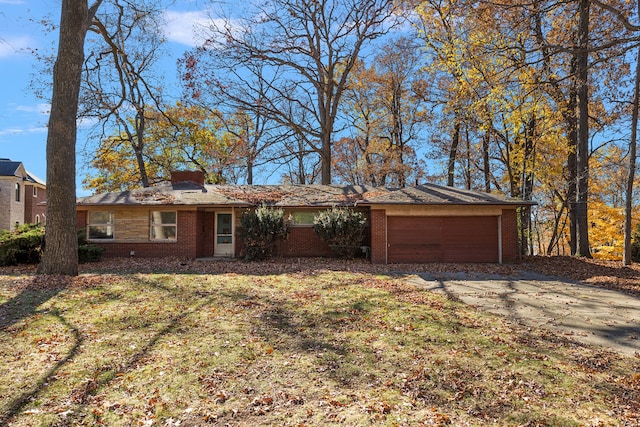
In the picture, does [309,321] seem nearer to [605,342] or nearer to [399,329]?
[399,329]

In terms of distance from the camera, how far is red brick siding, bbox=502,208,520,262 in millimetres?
15398

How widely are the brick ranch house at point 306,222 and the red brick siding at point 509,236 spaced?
2cm

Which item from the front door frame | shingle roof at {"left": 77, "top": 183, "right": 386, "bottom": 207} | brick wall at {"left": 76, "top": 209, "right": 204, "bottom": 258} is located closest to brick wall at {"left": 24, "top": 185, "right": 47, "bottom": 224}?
shingle roof at {"left": 77, "top": 183, "right": 386, "bottom": 207}

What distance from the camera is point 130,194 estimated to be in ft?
57.0

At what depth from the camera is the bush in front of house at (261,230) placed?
14891 mm

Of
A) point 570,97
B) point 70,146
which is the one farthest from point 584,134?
point 70,146

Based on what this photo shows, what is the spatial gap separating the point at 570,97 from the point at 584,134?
271cm

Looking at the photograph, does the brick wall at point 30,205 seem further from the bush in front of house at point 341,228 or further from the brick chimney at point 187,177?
the bush in front of house at point 341,228

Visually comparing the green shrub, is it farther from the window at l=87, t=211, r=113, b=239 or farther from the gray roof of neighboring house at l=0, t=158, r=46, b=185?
the gray roof of neighboring house at l=0, t=158, r=46, b=185

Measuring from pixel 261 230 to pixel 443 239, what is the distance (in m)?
7.22

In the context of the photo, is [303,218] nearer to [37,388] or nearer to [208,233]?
[208,233]

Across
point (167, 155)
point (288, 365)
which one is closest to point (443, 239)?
point (288, 365)

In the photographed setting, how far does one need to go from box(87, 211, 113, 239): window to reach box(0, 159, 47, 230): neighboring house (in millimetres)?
13166

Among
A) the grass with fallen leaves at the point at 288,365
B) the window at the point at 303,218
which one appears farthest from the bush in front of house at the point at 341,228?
the grass with fallen leaves at the point at 288,365
